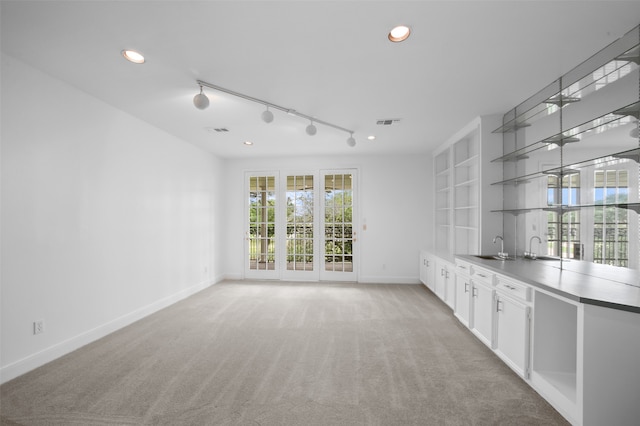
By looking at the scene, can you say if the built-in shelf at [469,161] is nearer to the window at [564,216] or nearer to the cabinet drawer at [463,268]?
the window at [564,216]

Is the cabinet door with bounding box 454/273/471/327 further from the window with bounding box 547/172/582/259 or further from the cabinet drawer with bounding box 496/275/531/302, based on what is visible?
the window with bounding box 547/172/582/259

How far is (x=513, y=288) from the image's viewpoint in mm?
2484

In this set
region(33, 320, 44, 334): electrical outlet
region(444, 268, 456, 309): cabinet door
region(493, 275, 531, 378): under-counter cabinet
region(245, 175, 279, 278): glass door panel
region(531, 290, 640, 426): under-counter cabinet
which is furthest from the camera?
region(245, 175, 279, 278): glass door panel

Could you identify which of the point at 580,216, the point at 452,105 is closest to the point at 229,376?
the point at 580,216

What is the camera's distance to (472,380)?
7.98 feet

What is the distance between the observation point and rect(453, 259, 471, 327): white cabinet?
3.38m

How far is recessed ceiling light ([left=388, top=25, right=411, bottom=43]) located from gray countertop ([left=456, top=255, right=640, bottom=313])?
202cm

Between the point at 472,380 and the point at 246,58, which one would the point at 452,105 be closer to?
the point at 246,58

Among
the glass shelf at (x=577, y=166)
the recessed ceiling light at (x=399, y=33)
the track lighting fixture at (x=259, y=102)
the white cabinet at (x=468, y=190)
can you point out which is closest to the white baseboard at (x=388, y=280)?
the white cabinet at (x=468, y=190)

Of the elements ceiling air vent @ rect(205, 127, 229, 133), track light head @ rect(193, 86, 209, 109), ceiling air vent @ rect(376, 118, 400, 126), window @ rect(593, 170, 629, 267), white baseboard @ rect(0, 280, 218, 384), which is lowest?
white baseboard @ rect(0, 280, 218, 384)

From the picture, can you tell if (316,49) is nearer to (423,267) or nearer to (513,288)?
(513,288)

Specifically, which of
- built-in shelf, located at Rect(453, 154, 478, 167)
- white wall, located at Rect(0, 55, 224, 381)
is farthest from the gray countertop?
white wall, located at Rect(0, 55, 224, 381)

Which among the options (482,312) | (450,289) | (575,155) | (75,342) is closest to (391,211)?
(450,289)

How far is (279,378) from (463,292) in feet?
7.88
